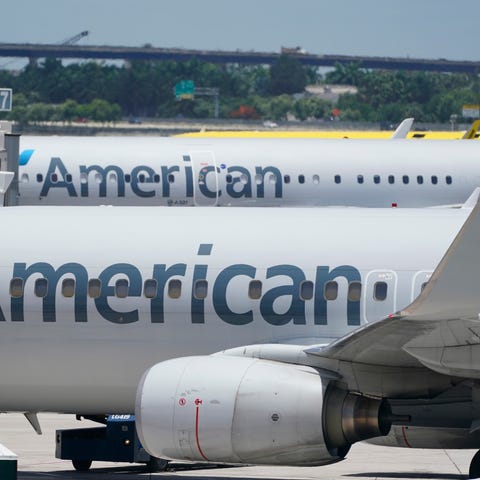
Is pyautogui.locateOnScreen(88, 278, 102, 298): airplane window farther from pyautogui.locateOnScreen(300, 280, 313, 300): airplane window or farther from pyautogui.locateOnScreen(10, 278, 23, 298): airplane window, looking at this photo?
pyautogui.locateOnScreen(300, 280, 313, 300): airplane window

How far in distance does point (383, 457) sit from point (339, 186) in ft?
75.7

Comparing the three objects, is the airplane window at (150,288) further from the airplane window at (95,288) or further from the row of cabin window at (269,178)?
the row of cabin window at (269,178)

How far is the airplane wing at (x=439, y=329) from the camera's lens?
18344mm

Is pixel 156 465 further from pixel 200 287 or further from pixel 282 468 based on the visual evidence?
pixel 200 287

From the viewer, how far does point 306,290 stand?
2139 centimetres

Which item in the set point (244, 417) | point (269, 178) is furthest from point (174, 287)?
point (269, 178)

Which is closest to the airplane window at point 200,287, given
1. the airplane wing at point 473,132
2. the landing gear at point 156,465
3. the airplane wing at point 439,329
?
the airplane wing at point 439,329

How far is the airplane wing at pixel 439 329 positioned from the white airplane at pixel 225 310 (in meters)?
0.05

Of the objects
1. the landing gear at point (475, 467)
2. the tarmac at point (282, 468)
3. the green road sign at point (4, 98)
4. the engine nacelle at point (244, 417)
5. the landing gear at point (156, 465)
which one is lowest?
the tarmac at point (282, 468)

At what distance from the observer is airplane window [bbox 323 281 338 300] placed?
21.4m

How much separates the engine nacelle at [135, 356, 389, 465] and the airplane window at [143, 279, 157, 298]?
1595 mm

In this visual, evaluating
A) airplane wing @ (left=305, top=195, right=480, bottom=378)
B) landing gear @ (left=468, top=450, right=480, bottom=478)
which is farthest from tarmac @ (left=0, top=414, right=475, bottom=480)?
airplane wing @ (left=305, top=195, right=480, bottom=378)

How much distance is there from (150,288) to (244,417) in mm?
2679

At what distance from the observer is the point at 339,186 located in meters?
48.2
